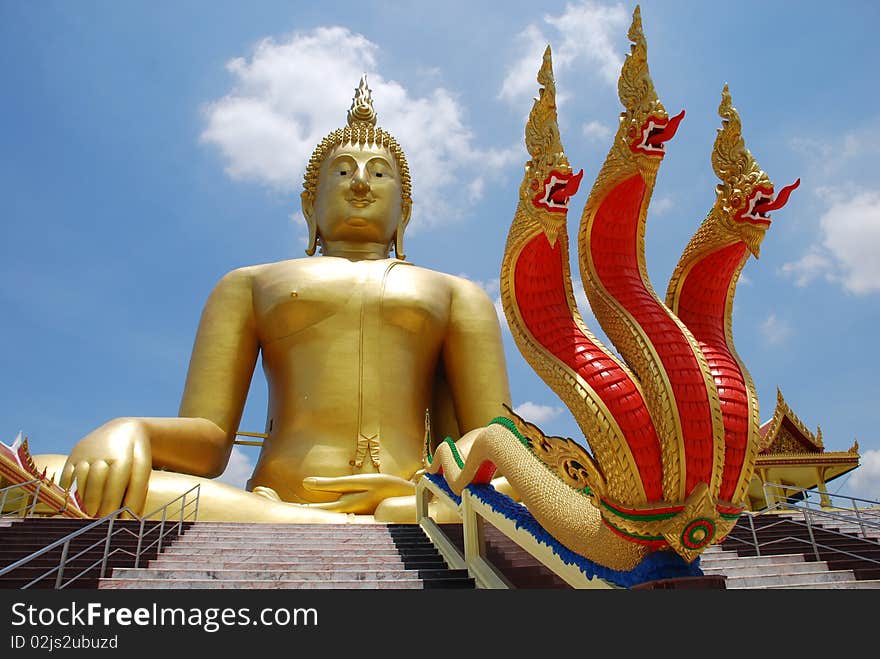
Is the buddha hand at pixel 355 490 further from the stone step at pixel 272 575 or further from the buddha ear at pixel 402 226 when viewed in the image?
the buddha ear at pixel 402 226

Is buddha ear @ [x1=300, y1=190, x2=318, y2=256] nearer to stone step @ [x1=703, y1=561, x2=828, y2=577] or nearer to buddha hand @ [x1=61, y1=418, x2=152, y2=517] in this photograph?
buddha hand @ [x1=61, y1=418, x2=152, y2=517]

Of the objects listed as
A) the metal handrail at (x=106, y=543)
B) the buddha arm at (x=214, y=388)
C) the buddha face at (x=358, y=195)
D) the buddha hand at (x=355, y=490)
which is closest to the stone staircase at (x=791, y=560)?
the buddha hand at (x=355, y=490)

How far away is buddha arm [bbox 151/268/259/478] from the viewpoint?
8.56m

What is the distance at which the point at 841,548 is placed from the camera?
20.3ft

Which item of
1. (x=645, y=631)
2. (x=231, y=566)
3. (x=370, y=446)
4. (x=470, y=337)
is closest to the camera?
(x=645, y=631)

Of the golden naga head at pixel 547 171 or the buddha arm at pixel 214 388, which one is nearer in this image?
the golden naga head at pixel 547 171

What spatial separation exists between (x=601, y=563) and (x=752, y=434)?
3.03ft

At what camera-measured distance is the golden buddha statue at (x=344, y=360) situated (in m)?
9.02

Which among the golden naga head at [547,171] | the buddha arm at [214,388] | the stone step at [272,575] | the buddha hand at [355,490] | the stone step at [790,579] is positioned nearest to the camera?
the golden naga head at [547,171]

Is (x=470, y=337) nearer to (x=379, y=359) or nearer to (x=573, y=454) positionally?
(x=379, y=359)

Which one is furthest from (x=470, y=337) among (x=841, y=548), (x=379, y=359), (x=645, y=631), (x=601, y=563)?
(x=645, y=631)

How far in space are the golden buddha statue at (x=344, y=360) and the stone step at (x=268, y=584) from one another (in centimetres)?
351

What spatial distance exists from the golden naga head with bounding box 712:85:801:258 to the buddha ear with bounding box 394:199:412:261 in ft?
25.7

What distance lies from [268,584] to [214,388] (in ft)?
18.1
